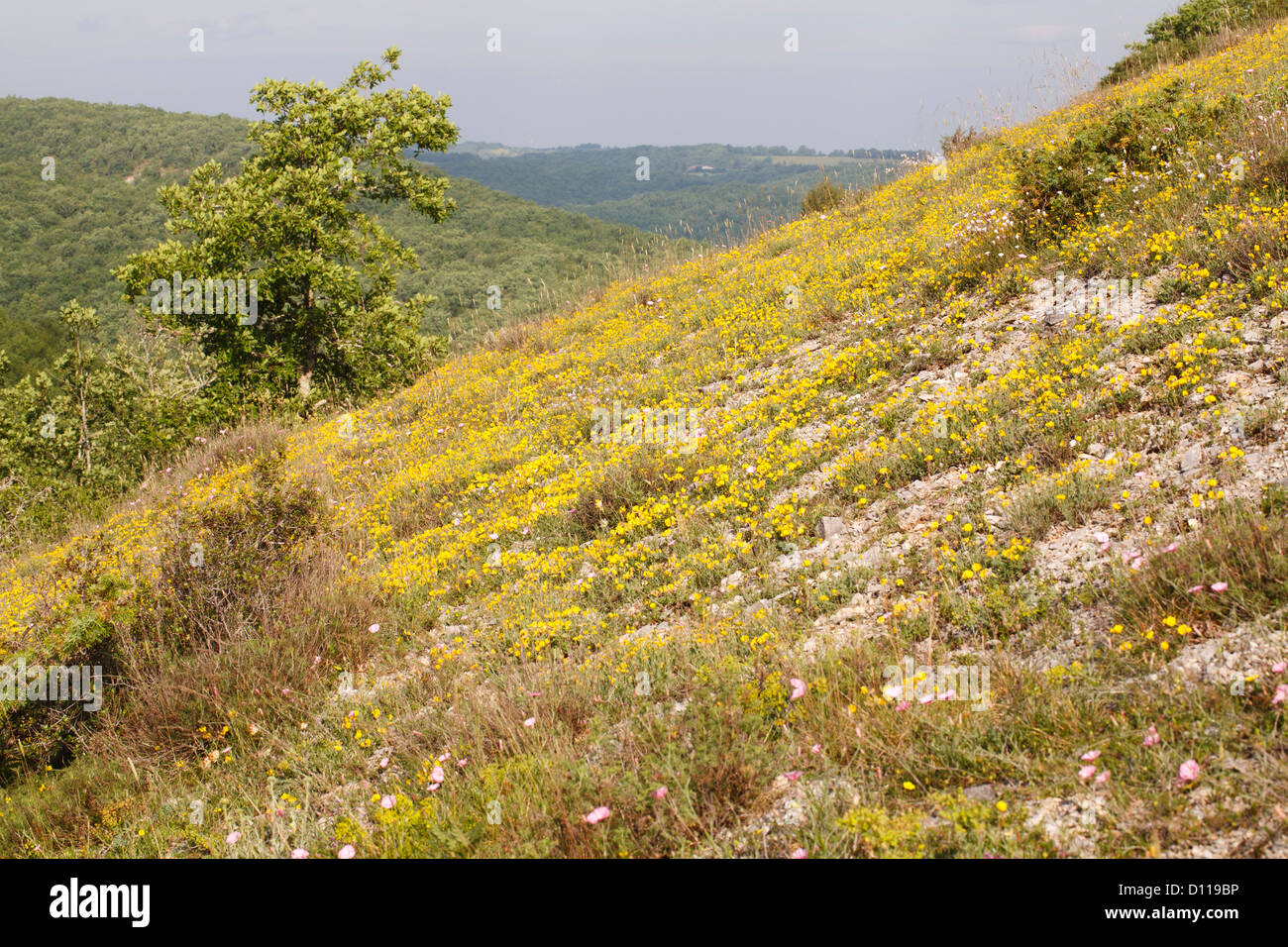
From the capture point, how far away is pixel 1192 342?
5016 mm

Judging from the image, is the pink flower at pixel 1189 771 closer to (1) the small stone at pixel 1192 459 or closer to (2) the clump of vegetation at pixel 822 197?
(1) the small stone at pixel 1192 459

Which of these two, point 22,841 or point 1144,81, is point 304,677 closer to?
point 22,841

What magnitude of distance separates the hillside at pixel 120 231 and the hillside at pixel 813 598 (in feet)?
109

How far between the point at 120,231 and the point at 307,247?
7765 centimetres

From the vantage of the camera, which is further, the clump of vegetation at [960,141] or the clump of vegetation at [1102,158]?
the clump of vegetation at [960,141]

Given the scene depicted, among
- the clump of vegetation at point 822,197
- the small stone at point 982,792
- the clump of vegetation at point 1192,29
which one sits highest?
the clump of vegetation at point 1192,29

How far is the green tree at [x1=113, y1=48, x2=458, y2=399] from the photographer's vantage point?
16266 millimetres

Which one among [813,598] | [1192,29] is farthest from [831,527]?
[1192,29]

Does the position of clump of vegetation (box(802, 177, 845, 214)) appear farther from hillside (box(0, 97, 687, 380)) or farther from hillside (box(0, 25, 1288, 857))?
hillside (box(0, 97, 687, 380))

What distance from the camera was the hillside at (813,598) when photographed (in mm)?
2756

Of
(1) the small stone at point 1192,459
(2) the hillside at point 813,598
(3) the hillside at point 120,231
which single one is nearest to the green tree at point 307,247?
(2) the hillside at point 813,598
